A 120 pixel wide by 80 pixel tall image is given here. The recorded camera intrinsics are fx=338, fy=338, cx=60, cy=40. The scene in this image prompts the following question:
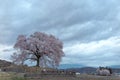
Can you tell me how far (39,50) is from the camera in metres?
77.1

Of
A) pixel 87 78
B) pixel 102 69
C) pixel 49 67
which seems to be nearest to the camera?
pixel 87 78

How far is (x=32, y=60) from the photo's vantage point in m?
77.9

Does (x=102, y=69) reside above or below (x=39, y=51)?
below

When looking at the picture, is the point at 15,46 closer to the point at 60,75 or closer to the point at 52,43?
the point at 52,43

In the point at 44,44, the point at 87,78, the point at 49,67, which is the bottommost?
the point at 87,78

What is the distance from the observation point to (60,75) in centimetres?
5397

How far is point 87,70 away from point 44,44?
46.3 ft

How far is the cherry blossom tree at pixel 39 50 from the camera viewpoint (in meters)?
77.1

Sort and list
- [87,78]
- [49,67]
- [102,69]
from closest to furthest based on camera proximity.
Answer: [87,78] < [102,69] < [49,67]

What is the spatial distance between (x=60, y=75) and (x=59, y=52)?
2518 cm

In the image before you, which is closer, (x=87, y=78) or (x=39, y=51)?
(x=87, y=78)

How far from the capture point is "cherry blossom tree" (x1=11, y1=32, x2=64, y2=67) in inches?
3034

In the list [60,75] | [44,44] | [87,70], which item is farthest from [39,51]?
[60,75]

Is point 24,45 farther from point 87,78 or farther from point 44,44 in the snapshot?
point 87,78
